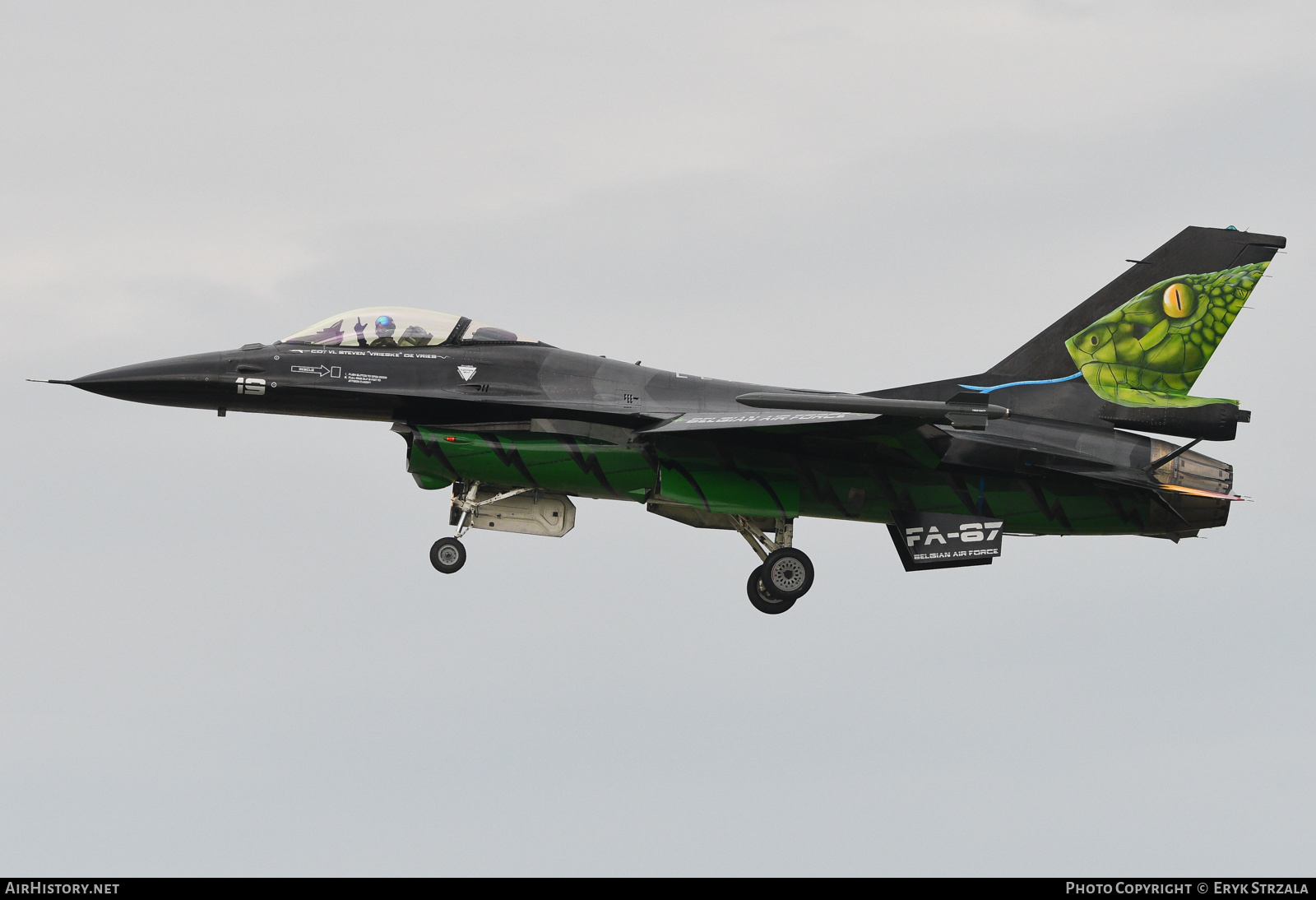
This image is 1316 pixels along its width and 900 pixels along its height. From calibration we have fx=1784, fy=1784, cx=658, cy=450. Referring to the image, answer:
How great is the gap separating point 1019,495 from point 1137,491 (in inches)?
71.8

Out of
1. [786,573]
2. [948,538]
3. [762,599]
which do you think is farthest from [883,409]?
[762,599]

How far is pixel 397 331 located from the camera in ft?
89.2

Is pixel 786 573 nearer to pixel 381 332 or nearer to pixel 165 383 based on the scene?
pixel 381 332

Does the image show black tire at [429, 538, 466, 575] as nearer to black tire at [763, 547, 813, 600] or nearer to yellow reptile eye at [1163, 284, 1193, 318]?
black tire at [763, 547, 813, 600]

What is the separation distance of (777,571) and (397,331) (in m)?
6.87

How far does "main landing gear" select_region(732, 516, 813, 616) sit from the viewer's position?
2734cm

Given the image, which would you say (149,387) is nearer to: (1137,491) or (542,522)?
(542,522)

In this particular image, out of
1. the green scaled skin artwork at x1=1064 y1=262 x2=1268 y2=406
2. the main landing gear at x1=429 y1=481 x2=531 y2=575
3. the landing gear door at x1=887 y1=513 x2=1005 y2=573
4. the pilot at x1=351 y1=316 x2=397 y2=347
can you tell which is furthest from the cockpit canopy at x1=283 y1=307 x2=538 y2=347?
the green scaled skin artwork at x1=1064 y1=262 x2=1268 y2=406

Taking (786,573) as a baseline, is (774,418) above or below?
above

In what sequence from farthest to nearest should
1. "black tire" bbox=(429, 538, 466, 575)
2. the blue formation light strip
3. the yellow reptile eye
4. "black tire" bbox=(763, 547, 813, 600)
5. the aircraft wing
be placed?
the yellow reptile eye, the blue formation light strip, "black tire" bbox=(763, 547, 813, 600), "black tire" bbox=(429, 538, 466, 575), the aircraft wing

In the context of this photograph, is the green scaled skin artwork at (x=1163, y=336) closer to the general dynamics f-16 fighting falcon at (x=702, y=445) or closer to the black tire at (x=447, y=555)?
the general dynamics f-16 fighting falcon at (x=702, y=445)

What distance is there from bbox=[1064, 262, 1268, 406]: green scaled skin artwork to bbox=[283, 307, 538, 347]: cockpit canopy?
9.10 metres

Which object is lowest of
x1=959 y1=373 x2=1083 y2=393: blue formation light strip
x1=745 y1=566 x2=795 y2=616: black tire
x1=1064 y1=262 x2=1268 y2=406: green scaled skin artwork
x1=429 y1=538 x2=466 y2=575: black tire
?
x1=745 y1=566 x2=795 y2=616: black tire

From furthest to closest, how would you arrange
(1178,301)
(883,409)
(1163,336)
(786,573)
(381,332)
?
1. (1178,301)
2. (1163,336)
3. (786,573)
4. (381,332)
5. (883,409)
